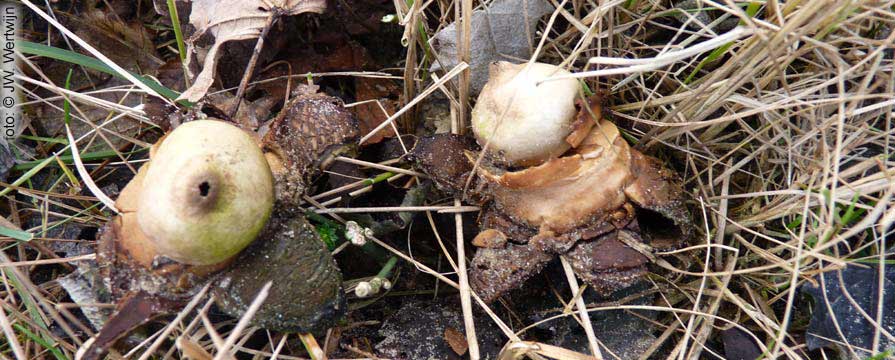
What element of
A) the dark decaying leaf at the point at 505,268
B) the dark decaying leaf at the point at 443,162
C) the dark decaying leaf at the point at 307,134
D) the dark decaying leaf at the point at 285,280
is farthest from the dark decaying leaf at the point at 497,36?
the dark decaying leaf at the point at 285,280

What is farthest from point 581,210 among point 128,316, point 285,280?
point 128,316

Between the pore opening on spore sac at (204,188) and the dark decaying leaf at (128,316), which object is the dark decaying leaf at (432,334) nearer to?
the dark decaying leaf at (128,316)

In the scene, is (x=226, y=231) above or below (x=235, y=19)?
below

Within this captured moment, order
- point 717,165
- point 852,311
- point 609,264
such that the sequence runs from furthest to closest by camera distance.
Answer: point 717,165 < point 852,311 < point 609,264

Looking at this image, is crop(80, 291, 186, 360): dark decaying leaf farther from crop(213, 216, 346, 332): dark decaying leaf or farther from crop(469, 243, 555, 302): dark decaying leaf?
crop(469, 243, 555, 302): dark decaying leaf

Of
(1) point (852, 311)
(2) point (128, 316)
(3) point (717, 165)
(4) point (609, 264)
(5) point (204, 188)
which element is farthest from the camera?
(3) point (717, 165)

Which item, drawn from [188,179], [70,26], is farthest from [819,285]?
[70,26]

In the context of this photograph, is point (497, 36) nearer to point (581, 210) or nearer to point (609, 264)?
point (581, 210)
